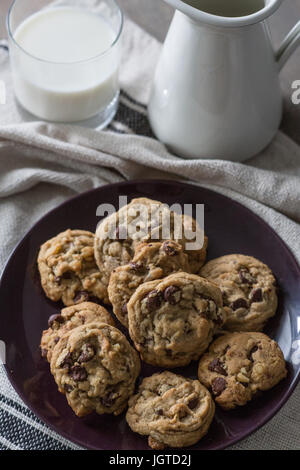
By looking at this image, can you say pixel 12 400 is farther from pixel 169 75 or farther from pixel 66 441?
pixel 169 75

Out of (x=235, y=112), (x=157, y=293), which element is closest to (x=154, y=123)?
(x=235, y=112)

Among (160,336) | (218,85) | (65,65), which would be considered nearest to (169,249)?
(160,336)

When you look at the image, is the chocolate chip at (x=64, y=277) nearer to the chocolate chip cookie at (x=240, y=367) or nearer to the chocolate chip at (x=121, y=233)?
the chocolate chip at (x=121, y=233)

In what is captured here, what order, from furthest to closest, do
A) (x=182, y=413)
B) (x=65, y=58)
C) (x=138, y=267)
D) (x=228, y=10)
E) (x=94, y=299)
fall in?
1. (x=65, y=58)
2. (x=228, y=10)
3. (x=94, y=299)
4. (x=138, y=267)
5. (x=182, y=413)

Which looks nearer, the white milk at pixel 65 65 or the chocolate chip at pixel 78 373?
the chocolate chip at pixel 78 373

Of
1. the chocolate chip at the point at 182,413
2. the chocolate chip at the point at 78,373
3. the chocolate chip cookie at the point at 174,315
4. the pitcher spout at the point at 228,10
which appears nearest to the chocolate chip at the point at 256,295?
the chocolate chip cookie at the point at 174,315

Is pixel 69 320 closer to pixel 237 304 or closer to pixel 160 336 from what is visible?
pixel 160 336

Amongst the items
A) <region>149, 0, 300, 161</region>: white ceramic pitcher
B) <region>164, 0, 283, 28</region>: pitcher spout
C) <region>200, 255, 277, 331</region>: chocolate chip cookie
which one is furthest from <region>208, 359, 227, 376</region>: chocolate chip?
<region>164, 0, 283, 28</region>: pitcher spout
